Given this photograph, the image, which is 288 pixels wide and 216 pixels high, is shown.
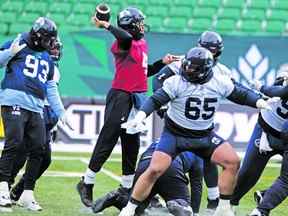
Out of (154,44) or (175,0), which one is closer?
(154,44)

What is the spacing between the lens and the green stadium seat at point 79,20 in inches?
716

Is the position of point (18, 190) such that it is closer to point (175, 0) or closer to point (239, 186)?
point (239, 186)

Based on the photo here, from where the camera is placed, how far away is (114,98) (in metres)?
8.21

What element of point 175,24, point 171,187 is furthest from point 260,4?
point 171,187

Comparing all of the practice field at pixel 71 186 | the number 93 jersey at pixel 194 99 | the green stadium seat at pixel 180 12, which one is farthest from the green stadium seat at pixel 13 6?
the number 93 jersey at pixel 194 99

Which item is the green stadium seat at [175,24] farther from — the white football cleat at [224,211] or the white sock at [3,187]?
the white football cleat at [224,211]

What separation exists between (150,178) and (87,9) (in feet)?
39.4

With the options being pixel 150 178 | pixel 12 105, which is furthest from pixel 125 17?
pixel 150 178

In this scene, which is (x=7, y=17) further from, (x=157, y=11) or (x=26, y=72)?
(x=26, y=72)

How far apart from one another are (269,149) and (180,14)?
11.4 m

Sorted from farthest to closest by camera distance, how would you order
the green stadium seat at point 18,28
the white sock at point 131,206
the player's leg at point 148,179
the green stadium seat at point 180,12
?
1. the green stadium seat at point 180,12
2. the green stadium seat at point 18,28
3. the white sock at point 131,206
4. the player's leg at point 148,179

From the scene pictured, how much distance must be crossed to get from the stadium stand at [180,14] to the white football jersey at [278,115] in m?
10.6

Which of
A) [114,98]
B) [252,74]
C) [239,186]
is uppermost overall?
[114,98]

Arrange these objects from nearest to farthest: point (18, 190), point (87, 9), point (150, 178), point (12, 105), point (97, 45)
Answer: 1. point (150, 178)
2. point (12, 105)
3. point (18, 190)
4. point (97, 45)
5. point (87, 9)
